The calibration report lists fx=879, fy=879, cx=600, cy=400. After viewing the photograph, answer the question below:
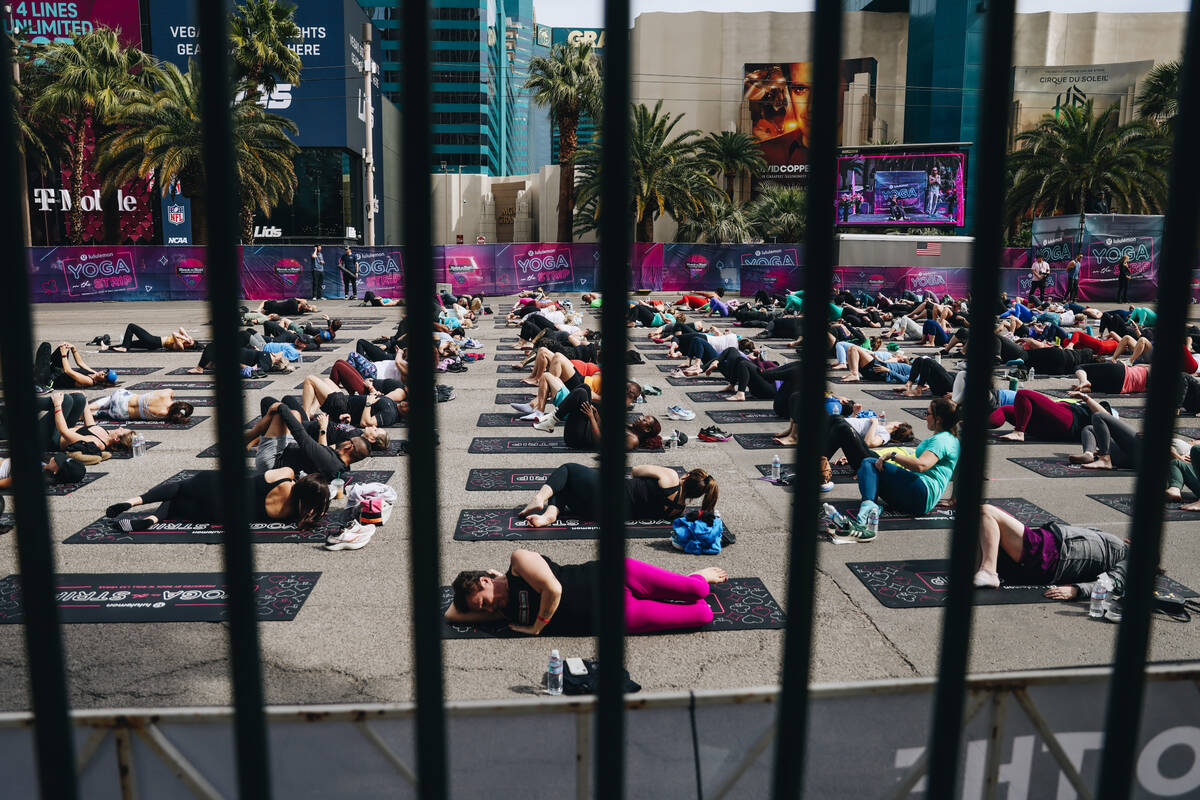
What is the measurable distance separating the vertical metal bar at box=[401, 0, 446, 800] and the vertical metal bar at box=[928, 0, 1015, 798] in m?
0.46

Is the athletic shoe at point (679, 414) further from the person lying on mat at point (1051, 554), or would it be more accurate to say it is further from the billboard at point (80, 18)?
the billboard at point (80, 18)

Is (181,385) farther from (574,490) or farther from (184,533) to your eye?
(574,490)

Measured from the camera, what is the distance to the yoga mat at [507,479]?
29.0 feet

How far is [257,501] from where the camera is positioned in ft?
25.4

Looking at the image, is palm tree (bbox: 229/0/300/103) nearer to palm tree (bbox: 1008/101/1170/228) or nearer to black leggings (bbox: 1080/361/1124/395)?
palm tree (bbox: 1008/101/1170/228)

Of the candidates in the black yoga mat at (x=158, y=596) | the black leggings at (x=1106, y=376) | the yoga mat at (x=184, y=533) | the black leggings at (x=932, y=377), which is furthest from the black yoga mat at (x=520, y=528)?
the black leggings at (x=1106, y=376)

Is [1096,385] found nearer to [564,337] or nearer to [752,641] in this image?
[564,337]

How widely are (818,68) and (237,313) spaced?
1.76 feet

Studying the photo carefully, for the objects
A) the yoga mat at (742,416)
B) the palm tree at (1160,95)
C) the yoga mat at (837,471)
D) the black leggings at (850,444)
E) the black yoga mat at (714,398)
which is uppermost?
the palm tree at (1160,95)

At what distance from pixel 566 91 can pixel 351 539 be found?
33.5 meters

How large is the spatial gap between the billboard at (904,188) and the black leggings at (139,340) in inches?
1483

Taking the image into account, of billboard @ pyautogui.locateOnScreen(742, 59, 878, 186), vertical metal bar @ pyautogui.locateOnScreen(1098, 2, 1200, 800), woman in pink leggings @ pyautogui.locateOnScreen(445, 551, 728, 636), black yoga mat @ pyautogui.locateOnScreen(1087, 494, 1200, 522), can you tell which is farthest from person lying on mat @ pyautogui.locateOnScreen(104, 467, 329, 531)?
billboard @ pyautogui.locateOnScreen(742, 59, 878, 186)

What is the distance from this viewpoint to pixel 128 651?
524cm

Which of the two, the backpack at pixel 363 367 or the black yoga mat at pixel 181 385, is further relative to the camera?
the black yoga mat at pixel 181 385
